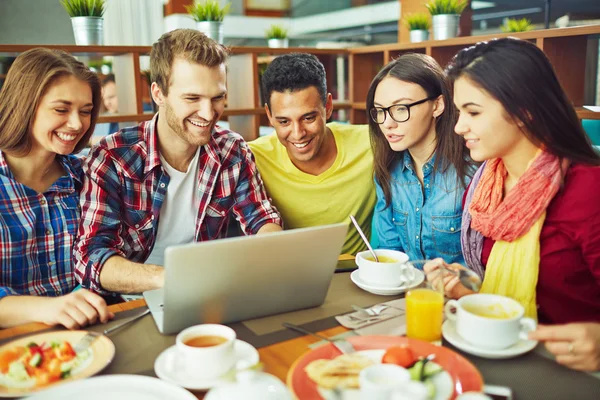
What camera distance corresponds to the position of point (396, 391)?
0.69m

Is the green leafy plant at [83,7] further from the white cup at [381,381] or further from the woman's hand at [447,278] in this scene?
the white cup at [381,381]

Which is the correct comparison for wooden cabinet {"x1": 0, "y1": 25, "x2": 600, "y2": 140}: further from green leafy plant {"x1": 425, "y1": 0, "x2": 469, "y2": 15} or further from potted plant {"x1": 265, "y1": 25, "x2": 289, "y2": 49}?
green leafy plant {"x1": 425, "y1": 0, "x2": 469, "y2": 15}

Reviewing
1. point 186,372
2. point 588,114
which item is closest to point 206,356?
point 186,372

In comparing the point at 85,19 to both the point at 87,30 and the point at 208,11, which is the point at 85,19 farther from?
the point at 208,11

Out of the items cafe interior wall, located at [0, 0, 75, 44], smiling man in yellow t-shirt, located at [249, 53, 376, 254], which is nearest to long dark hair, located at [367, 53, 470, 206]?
smiling man in yellow t-shirt, located at [249, 53, 376, 254]

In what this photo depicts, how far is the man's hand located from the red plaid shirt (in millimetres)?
398

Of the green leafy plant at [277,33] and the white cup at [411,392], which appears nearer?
the white cup at [411,392]

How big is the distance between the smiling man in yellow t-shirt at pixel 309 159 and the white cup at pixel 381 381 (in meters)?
1.30

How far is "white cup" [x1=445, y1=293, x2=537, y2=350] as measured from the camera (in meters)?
0.93

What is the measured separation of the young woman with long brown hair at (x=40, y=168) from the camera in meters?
1.51

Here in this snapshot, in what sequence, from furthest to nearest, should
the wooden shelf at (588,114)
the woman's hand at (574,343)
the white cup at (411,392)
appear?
the wooden shelf at (588,114)
the woman's hand at (574,343)
the white cup at (411,392)

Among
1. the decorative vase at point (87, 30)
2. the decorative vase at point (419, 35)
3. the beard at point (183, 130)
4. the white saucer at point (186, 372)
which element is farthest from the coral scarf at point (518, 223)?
the decorative vase at point (87, 30)

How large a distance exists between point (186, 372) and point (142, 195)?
3.27ft

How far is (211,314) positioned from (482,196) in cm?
85
